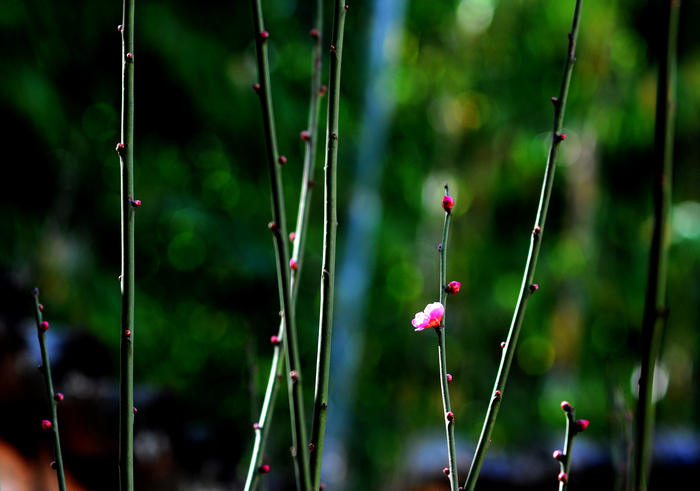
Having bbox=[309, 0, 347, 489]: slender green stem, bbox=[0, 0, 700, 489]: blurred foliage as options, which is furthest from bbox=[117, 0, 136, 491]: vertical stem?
bbox=[0, 0, 700, 489]: blurred foliage

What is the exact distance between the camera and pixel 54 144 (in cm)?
196

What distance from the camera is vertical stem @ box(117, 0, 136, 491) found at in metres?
0.32

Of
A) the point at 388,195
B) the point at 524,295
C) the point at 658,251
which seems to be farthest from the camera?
the point at 388,195

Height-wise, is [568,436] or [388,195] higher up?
[388,195]


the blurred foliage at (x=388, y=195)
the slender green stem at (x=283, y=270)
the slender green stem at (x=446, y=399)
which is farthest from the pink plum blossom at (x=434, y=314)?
the blurred foliage at (x=388, y=195)

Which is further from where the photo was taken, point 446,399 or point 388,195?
point 388,195

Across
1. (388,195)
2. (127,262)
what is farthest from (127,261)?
(388,195)

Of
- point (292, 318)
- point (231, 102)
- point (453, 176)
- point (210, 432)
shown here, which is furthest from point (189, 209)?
point (292, 318)

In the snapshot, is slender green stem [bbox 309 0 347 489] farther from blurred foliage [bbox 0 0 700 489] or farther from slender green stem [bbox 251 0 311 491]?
blurred foliage [bbox 0 0 700 489]

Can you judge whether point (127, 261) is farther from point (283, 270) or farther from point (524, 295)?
point (524, 295)

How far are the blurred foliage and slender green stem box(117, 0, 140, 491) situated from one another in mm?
1490

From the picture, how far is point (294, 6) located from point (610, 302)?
3.21 m

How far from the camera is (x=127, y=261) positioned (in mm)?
331

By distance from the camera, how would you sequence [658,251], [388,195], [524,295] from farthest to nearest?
[388,195], [524,295], [658,251]
